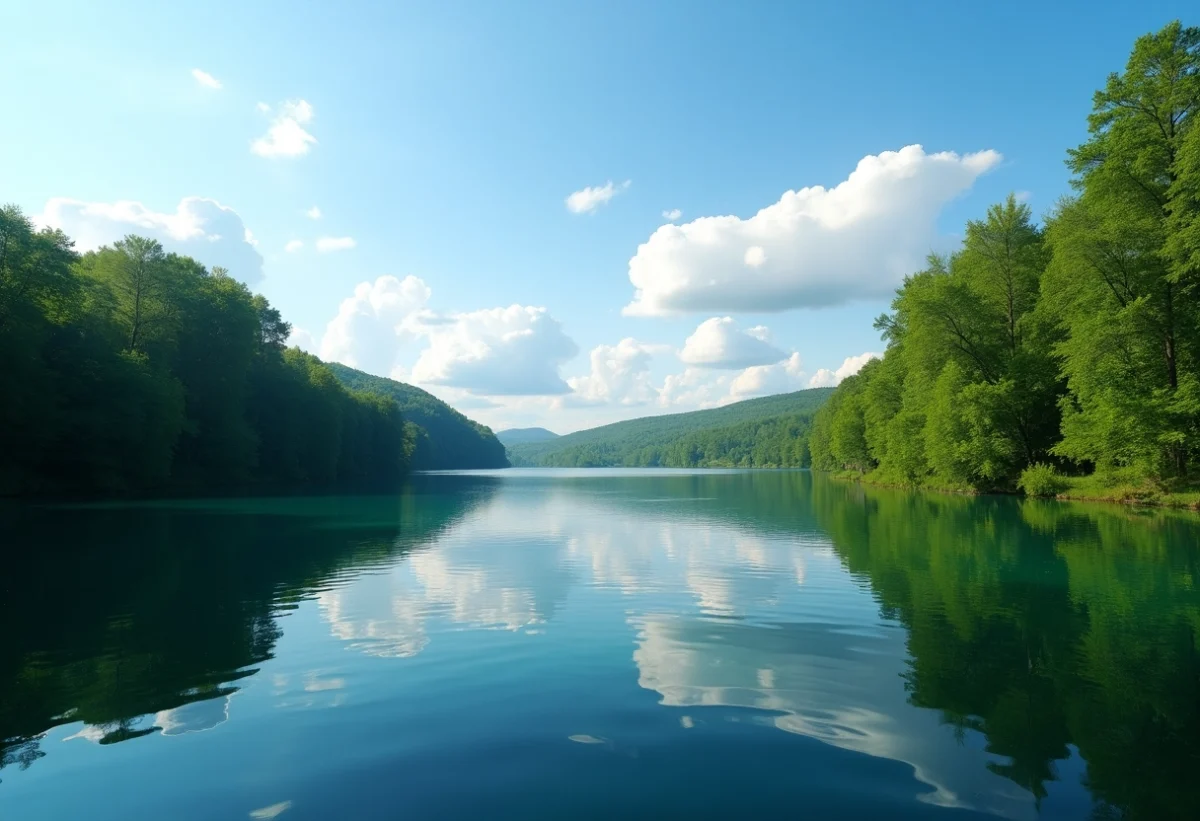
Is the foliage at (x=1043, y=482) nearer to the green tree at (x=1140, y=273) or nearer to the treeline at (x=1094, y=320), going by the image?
the treeline at (x=1094, y=320)

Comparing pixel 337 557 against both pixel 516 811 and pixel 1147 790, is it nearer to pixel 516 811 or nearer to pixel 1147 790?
pixel 516 811

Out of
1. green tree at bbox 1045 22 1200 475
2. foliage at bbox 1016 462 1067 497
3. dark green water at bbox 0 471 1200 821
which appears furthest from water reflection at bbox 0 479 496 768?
foliage at bbox 1016 462 1067 497

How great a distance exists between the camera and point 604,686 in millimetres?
8383

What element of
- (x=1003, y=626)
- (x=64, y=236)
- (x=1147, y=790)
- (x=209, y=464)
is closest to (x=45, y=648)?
(x=1147, y=790)

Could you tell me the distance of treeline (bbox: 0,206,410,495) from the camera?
3797 centimetres

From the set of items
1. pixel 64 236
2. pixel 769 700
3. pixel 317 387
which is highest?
pixel 64 236

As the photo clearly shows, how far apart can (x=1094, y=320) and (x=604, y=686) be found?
32707 millimetres

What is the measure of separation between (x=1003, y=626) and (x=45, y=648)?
14726mm

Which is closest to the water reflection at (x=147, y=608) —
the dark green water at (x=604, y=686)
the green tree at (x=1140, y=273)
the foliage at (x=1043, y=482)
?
the dark green water at (x=604, y=686)

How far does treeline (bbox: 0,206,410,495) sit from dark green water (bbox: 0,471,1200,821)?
1034 inches

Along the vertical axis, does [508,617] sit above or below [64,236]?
below

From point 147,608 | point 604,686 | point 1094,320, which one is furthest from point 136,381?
point 1094,320

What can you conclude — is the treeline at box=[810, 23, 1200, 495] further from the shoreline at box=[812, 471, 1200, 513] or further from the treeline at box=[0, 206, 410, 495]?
the treeline at box=[0, 206, 410, 495]

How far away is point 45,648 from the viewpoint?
9938mm
